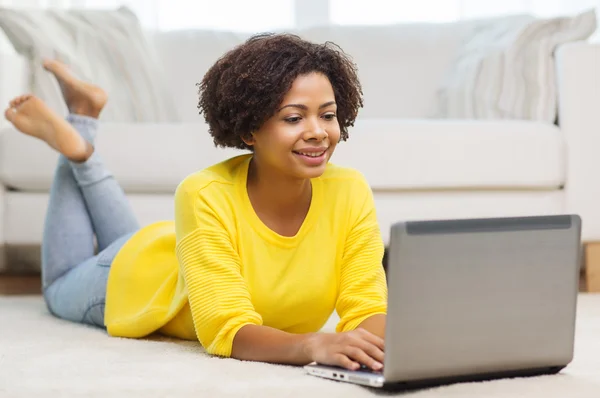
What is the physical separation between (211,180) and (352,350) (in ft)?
1.46

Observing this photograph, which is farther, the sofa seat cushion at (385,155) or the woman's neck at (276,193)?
the sofa seat cushion at (385,155)

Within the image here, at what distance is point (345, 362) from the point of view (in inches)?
47.6

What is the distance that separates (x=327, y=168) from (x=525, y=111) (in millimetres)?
1264

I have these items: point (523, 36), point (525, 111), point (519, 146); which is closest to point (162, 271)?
point (519, 146)

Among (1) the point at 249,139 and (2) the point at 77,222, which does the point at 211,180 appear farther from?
(2) the point at 77,222

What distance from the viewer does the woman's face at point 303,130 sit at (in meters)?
1.45

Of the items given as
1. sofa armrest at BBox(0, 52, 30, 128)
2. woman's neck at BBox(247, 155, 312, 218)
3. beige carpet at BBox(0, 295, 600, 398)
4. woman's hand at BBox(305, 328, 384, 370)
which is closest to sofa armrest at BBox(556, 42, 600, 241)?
beige carpet at BBox(0, 295, 600, 398)

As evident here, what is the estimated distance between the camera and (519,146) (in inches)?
98.9

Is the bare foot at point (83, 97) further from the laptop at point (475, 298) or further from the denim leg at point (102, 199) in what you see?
the laptop at point (475, 298)

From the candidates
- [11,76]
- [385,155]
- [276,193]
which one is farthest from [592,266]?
[11,76]

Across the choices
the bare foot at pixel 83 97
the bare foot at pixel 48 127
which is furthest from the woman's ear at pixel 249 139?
the bare foot at pixel 83 97

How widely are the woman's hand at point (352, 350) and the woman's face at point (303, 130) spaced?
0.31 m

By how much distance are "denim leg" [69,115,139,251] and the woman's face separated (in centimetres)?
68

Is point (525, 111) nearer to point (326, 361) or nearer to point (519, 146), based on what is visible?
point (519, 146)
